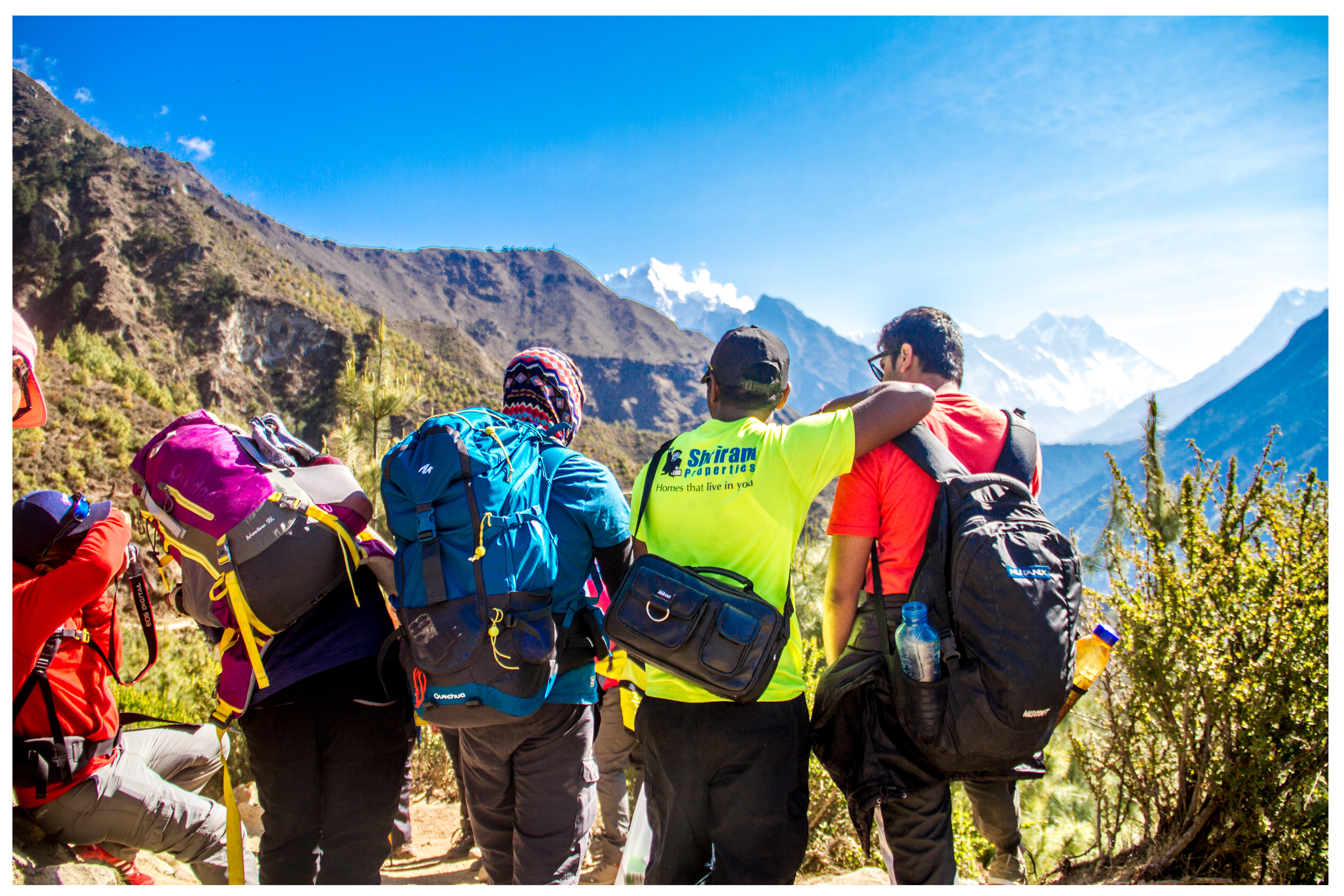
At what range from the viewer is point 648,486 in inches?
86.0

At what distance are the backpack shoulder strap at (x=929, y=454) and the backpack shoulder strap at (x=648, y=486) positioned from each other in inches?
28.3

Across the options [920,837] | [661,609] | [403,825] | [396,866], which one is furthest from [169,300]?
[920,837]

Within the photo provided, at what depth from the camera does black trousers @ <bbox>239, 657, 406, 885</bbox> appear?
2.17m

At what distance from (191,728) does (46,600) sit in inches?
38.4

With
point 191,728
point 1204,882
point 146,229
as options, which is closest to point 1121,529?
point 1204,882

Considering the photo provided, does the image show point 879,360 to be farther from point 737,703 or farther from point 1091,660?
point 737,703

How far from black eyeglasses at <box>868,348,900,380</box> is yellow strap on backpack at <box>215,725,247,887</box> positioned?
8.89ft

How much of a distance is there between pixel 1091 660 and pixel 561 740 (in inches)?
65.9

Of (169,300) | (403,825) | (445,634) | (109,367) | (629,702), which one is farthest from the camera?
(169,300)

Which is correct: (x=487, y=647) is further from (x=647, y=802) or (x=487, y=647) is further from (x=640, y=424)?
(x=640, y=424)

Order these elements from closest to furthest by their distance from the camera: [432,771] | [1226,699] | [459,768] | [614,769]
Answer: [1226,699], [459,768], [614,769], [432,771]

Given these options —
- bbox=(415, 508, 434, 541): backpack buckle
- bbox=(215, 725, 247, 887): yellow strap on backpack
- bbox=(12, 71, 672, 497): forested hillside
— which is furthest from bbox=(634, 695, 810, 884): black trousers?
bbox=(12, 71, 672, 497): forested hillside

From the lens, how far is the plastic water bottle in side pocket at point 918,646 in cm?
190

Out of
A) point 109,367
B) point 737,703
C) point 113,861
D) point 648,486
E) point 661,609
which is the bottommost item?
point 113,861
